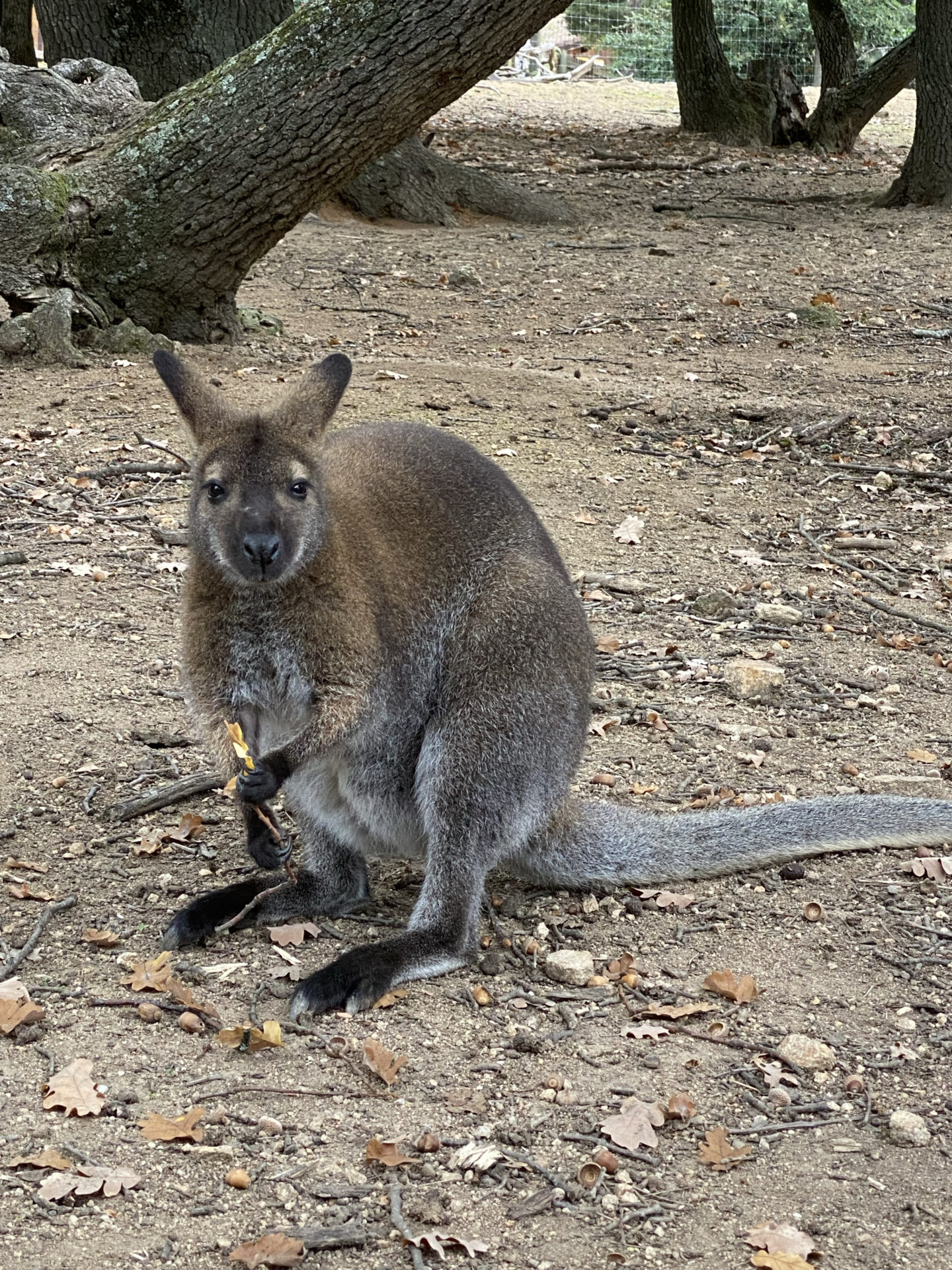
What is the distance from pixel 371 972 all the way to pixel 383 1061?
31 centimetres

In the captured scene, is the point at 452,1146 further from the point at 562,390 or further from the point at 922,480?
the point at 562,390

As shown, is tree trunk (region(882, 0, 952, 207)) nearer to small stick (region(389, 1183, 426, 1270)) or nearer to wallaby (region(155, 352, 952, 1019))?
wallaby (region(155, 352, 952, 1019))

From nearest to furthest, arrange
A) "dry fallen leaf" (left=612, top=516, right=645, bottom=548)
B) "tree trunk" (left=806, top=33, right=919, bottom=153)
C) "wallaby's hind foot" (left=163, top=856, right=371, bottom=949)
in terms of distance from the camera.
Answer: "wallaby's hind foot" (left=163, top=856, right=371, bottom=949) < "dry fallen leaf" (left=612, top=516, right=645, bottom=548) < "tree trunk" (left=806, top=33, right=919, bottom=153)

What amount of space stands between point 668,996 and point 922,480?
3.88 meters

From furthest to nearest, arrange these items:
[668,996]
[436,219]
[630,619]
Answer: [436,219], [630,619], [668,996]

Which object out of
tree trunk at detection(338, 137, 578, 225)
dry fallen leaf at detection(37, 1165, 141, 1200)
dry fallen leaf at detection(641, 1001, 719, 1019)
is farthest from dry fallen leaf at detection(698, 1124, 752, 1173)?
tree trunk at detection(338, 137, 578, 225)

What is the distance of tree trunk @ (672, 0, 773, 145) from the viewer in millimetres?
15727

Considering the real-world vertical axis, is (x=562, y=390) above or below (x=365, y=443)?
below

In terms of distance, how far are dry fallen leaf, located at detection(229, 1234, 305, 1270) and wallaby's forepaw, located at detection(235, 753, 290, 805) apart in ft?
3.27

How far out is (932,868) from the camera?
3.64 m

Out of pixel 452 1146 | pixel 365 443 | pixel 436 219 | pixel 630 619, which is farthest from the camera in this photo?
pixel 436 219

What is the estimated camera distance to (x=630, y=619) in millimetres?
5215

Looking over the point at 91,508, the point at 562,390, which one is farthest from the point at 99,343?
the point at 562,390

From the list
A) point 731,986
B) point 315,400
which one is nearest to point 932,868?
point 731,986
